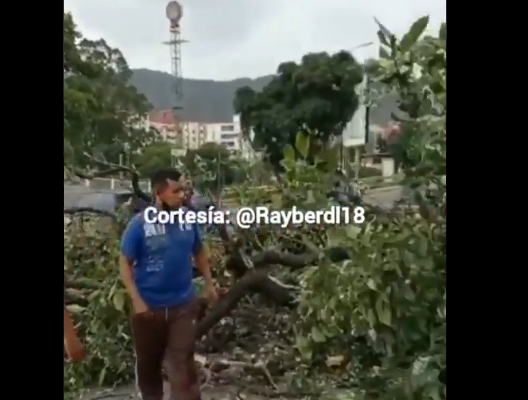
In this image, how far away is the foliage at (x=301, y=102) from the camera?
8.02 feet

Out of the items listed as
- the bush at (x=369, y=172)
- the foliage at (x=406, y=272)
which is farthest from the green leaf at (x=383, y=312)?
the bush at (x=369, y=172)

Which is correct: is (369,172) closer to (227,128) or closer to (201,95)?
(227,128)

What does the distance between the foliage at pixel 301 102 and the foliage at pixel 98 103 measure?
1.13 ft

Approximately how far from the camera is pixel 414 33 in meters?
2.39

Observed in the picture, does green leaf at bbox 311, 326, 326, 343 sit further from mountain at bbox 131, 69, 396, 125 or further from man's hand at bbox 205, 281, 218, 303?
mountain at bbox 131, 69, 396, 125

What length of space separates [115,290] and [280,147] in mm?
708

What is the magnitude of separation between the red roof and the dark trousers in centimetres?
59

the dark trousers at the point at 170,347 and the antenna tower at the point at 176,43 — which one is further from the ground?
the antenna tower at the point at 176,43

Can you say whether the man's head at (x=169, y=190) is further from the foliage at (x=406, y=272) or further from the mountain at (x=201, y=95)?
the foliage at (x=406, y=272)

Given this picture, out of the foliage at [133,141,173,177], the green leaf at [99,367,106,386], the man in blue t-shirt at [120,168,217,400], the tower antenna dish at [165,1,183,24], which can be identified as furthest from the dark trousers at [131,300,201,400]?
the tower antenna dish at [165,1,183,24]
